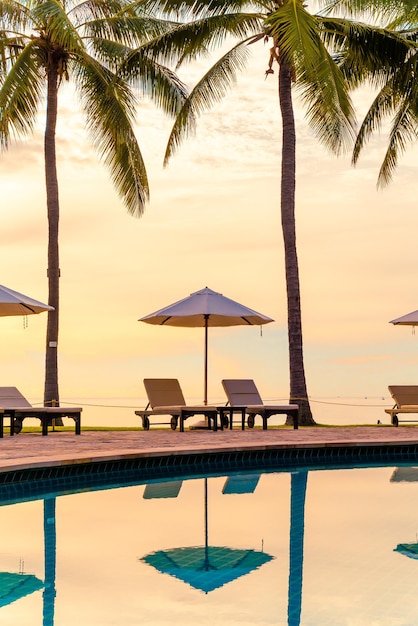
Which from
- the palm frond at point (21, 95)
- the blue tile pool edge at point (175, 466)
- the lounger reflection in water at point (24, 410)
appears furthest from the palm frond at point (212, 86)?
the blue tile pool edge at point (175, 466)

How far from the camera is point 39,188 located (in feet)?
65.3

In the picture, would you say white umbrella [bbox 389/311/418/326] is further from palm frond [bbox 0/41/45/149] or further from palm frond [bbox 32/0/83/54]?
palm frond [bbox 0/41/45/149]

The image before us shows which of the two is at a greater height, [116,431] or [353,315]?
[353,315]

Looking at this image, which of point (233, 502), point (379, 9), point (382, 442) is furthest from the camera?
point (379, 9)

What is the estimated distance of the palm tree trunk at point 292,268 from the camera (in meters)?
17.1

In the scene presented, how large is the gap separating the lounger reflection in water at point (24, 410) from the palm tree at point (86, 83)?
3.03 m

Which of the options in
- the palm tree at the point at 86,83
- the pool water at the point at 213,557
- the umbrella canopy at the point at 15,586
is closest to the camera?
the pool water at the point at 213,557

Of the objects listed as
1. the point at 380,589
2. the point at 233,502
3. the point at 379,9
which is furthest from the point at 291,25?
the point at 380,589

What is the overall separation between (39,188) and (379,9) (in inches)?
328

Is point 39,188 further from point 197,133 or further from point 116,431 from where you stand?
point 116,431

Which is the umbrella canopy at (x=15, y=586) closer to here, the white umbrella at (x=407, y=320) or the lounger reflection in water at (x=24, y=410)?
the lounger reflection in water at (x=24, y=410)

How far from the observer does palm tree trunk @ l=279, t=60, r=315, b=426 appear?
675 inches

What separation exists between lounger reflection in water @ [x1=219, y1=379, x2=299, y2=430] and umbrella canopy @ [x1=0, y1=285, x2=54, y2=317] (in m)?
3.52

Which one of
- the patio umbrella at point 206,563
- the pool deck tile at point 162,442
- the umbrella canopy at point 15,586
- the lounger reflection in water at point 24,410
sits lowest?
the umbrella canopy at point 15,586
